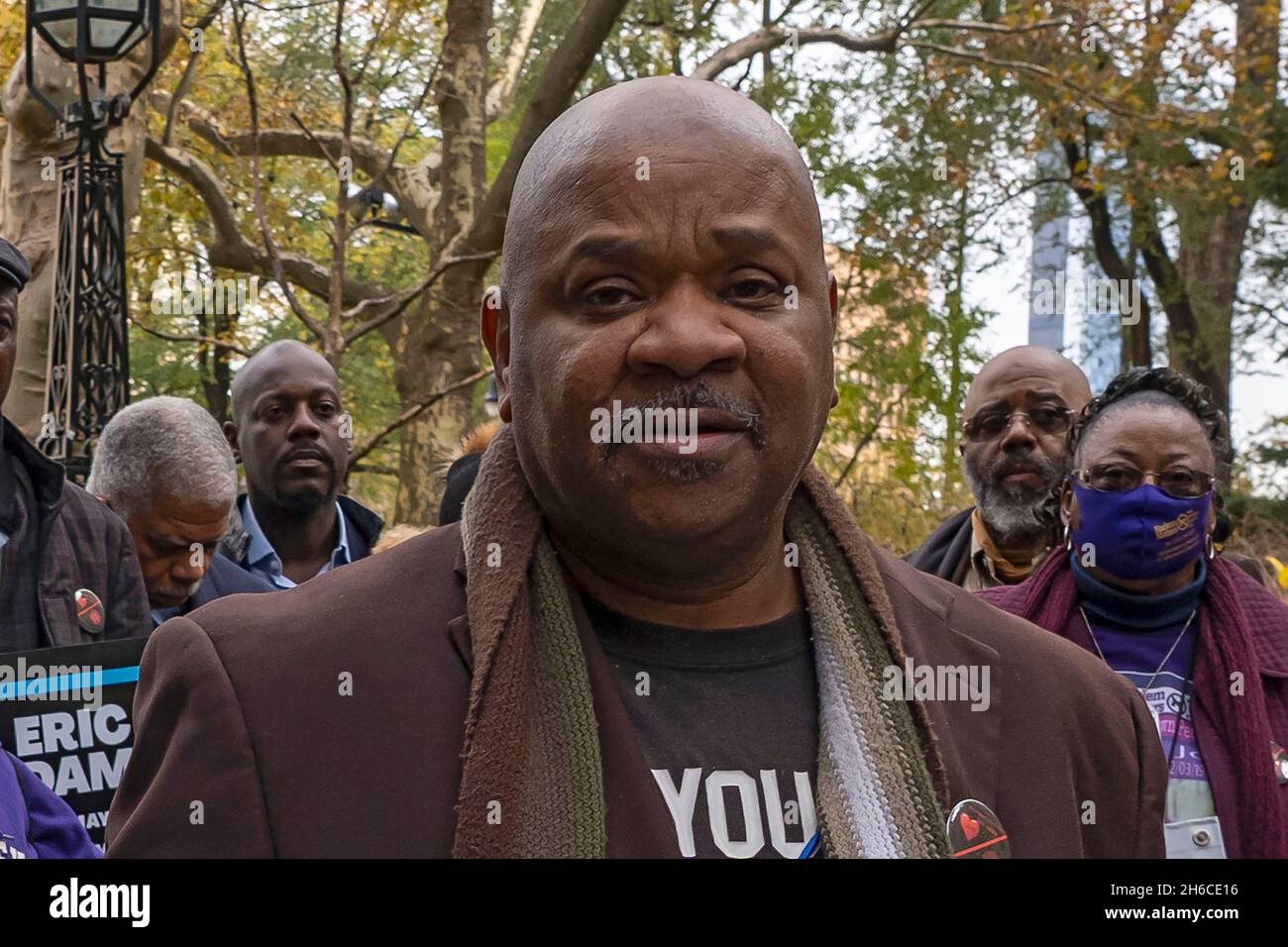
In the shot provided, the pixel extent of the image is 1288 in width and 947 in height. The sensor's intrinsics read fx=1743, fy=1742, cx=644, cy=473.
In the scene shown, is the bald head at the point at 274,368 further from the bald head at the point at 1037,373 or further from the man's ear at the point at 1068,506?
the man's ear at the point at 1068,506

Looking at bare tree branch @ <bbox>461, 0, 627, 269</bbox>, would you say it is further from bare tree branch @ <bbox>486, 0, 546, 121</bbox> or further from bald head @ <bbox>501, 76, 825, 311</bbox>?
bald head @ <bbox>501, 76, 825, 311</bbox>

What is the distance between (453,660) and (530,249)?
1.71ft

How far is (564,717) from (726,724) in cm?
21

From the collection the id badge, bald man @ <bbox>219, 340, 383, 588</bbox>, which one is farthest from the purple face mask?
bald man @ <bbox>219, 340, 383, 588</bbox>

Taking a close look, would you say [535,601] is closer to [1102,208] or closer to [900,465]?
[900,465]

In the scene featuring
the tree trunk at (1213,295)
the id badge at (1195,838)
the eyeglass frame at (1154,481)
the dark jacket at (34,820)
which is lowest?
the id badge at (1195,838)

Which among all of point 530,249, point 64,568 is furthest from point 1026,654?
point 64,568

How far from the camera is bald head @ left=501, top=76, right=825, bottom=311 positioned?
84.4 inches

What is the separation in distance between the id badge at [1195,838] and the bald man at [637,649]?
1.62 metres

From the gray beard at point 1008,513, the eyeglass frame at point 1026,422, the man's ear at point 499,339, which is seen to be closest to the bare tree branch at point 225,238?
the eyeglass frame at point 1026,422

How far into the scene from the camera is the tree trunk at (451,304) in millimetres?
12609

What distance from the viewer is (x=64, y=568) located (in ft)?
13.9

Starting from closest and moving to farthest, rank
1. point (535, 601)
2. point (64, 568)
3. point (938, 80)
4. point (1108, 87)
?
point (535, 601), point (64, 568), point (1108, 87), point (938, 80)

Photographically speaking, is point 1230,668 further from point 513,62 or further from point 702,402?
point 513,62
